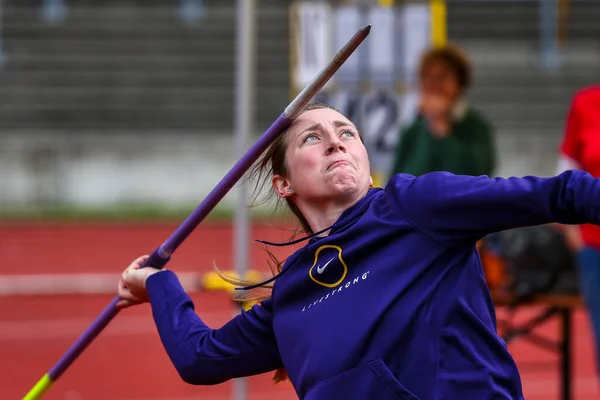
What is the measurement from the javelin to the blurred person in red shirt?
8.14 feet

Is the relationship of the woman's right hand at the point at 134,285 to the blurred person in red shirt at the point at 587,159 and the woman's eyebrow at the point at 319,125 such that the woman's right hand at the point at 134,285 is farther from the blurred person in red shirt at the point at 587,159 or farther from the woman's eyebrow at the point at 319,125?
the blurred person in red shirt at the point at 587,159

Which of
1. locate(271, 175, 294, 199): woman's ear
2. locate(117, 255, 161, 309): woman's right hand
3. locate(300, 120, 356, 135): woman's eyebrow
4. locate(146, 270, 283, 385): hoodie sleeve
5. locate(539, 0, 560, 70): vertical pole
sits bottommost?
locate(539, 0, 560, 70): vertical pole

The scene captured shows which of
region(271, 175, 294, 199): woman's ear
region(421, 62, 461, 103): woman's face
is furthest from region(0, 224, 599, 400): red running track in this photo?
region(421, 62, 461, 103): woman's face

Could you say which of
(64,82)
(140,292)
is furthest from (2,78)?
(140,292)

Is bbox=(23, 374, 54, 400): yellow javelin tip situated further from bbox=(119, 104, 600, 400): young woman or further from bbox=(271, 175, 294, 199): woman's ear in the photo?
bbox=(271, 175, 294, 199): woman's ear

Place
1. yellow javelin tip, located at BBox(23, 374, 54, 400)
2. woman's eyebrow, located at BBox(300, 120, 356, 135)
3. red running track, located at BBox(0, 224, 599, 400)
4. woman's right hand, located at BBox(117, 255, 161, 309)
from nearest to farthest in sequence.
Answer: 1. woman's eyebrow, located at BBox(300, 120, 356, 135)
2. woman's right hand, located at BBox(117, 255, 161, 309)
3. yellow javelin tip, located at BBox(23, 374, 54, 400)
4. red running track, located at BBox(0, 224, 599, 400)

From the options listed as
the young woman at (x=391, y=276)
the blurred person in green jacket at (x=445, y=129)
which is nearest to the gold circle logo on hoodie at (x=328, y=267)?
the young woman at (x=391, y=276)

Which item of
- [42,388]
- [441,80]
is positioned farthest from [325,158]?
[441,80]

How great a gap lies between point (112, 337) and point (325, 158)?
699 cm

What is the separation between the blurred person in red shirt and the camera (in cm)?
467

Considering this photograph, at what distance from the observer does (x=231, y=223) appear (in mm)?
16797

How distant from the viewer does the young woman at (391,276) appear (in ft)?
6.72

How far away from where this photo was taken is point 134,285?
2.74 meters

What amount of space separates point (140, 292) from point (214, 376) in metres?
0.35
